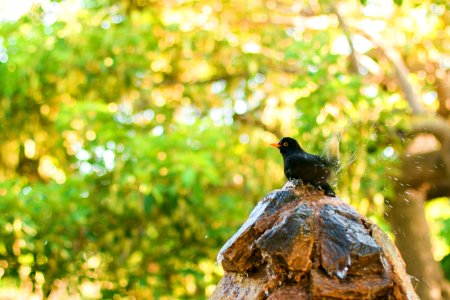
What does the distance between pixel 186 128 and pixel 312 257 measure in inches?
161

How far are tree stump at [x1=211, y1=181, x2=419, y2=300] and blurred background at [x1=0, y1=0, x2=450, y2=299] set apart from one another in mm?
2626

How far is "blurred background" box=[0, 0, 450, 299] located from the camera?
7.32m

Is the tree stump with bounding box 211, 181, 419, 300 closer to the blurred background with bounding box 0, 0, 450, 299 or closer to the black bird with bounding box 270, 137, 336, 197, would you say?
the black bird with bounding box 270, 137, 336, 197

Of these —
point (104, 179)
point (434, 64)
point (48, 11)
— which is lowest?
point (434, 64)

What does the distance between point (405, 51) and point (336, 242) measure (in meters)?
6.75

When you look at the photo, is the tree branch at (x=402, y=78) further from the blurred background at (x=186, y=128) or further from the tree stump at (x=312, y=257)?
the tree stump at (x=312, y=257)

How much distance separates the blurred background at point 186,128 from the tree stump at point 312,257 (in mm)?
2626

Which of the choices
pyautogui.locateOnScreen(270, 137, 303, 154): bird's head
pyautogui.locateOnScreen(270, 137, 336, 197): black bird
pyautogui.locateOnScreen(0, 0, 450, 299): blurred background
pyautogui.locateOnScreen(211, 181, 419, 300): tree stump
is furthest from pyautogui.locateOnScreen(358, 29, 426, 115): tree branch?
pyautogui.locateOnScreen(211, 181, 419, 300): tree stump

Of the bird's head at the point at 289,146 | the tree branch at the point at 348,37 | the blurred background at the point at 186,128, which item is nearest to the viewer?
the bird's head at the point at 289,146

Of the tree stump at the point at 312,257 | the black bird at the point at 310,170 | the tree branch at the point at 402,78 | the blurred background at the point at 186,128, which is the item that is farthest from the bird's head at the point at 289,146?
the tree branch at the point at 402,78

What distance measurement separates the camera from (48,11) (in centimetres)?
898

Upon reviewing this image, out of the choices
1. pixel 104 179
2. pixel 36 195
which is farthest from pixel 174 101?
pixel 36 195

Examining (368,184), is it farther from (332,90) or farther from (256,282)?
(256,282)

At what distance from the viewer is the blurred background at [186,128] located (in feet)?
24.0
